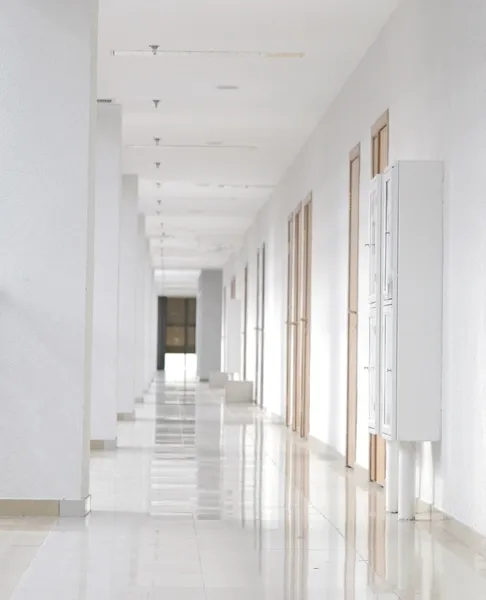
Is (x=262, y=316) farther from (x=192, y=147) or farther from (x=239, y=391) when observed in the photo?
(x=192, y=147)

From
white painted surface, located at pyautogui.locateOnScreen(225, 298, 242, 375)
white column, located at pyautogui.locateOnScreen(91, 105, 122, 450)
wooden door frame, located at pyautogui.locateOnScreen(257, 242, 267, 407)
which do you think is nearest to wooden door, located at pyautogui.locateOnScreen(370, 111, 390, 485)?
white column, located at pyautogui.locateOnScreen(91, 105, 122, 450)

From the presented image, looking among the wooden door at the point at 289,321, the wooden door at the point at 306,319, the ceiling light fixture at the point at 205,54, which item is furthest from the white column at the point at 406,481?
the wooden door at the point at 289,321

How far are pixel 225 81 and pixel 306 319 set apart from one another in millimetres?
4646

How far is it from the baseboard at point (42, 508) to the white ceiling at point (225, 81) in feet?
14.4

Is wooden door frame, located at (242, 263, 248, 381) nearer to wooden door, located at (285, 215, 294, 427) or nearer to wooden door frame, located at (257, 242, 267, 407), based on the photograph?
wooden door frame, located at (257, 242, 267, 407)

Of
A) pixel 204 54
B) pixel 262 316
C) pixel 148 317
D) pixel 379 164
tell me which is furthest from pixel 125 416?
pixel 148 317

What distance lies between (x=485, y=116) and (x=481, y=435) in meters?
1.93

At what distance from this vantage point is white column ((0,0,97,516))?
8062 millimetres

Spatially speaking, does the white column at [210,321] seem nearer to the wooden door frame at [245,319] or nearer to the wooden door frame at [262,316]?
the wooden door frame at [245,319]

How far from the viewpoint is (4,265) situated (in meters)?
8.06

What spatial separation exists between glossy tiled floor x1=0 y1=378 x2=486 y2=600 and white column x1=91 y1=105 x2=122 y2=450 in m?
1.79

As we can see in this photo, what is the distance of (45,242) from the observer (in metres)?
8.07

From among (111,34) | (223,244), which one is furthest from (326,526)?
(223,244)

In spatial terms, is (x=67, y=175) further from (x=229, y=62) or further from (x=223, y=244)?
(x=223, y=244)
